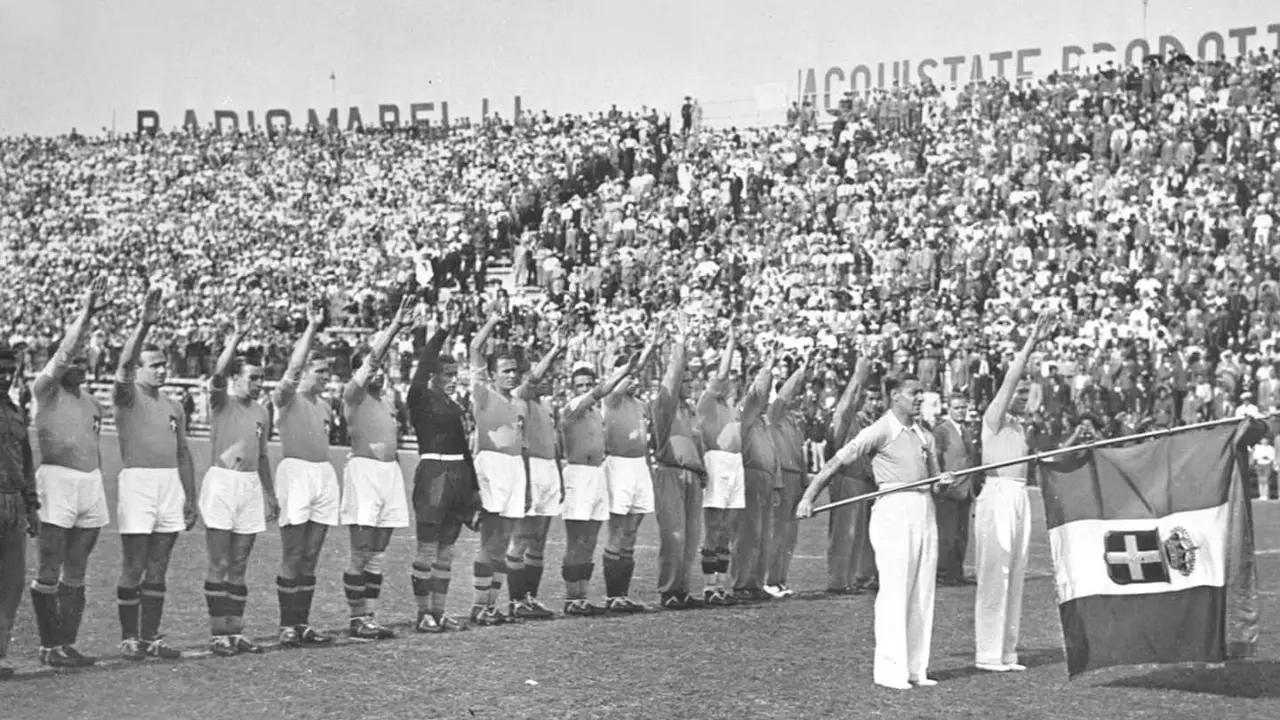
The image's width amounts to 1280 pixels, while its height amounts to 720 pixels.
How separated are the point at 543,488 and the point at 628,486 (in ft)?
3.05

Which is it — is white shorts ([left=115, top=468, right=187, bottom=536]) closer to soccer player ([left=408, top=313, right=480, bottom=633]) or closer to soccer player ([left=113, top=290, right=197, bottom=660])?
soccer player ([left=113, top=290, right=197, bottom=660])

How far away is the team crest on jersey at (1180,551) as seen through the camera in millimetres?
10514

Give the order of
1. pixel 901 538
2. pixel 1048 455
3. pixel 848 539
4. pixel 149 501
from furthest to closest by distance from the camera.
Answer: pixel 848 539, pixel 149 501, pixel 1048 455, pixel 901 538

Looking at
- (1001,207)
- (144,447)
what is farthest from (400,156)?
(144,447)

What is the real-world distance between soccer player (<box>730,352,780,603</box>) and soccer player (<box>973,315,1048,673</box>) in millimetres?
3929

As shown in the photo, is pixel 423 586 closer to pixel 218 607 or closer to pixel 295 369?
pixel 218 607

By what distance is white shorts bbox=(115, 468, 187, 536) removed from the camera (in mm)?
11516

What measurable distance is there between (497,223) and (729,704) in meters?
33.9

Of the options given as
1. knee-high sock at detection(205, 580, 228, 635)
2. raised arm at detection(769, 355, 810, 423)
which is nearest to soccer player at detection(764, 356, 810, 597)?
raised arm at detection(769, 355, 810, 423)

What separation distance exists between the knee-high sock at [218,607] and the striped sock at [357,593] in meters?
1.02

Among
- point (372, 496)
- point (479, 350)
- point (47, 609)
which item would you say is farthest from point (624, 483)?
point (47, 609)

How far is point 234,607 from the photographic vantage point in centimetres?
1190

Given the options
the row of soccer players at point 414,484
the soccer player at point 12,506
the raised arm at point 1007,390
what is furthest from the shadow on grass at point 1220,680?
the soccer player at point 12,506

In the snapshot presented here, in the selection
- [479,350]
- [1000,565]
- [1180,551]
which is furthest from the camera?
[479,350]
